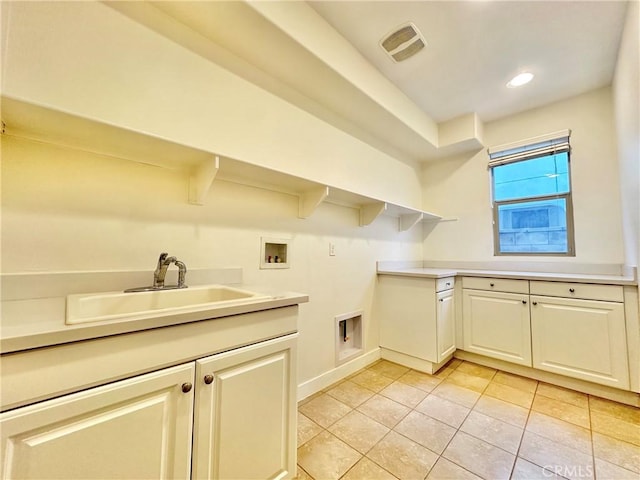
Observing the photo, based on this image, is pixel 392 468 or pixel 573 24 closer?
pixel 392 468

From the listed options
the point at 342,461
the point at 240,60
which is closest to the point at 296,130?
the point at 240,60

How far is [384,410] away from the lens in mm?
1763

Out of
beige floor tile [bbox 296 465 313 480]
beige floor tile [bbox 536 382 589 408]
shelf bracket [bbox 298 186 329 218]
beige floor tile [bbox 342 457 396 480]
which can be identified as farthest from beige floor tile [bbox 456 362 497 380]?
shelf bracket [bbox 298 186 329 218]

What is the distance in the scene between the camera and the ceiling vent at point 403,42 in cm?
171

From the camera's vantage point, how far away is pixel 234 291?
1.28m

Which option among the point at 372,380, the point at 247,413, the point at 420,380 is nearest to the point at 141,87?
the point at 247,413

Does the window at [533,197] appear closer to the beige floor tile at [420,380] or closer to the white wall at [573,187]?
the white wall at [573,187]

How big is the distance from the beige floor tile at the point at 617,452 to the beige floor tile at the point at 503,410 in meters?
0.32

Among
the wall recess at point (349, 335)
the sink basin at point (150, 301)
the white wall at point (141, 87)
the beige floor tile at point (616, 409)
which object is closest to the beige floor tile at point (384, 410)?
the wall recess at point (349, 335)

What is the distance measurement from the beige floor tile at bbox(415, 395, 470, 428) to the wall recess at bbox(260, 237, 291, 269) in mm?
1391

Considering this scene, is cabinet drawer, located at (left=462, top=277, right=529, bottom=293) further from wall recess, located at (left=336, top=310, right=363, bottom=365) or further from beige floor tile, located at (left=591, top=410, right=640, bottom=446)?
wall recess, located at (left=336, top=310, right=363, bottom=365)

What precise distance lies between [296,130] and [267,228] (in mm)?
776

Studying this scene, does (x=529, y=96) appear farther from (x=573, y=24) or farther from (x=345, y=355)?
(x=345, y=355)

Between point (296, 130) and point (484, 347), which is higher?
point (296, 130)
